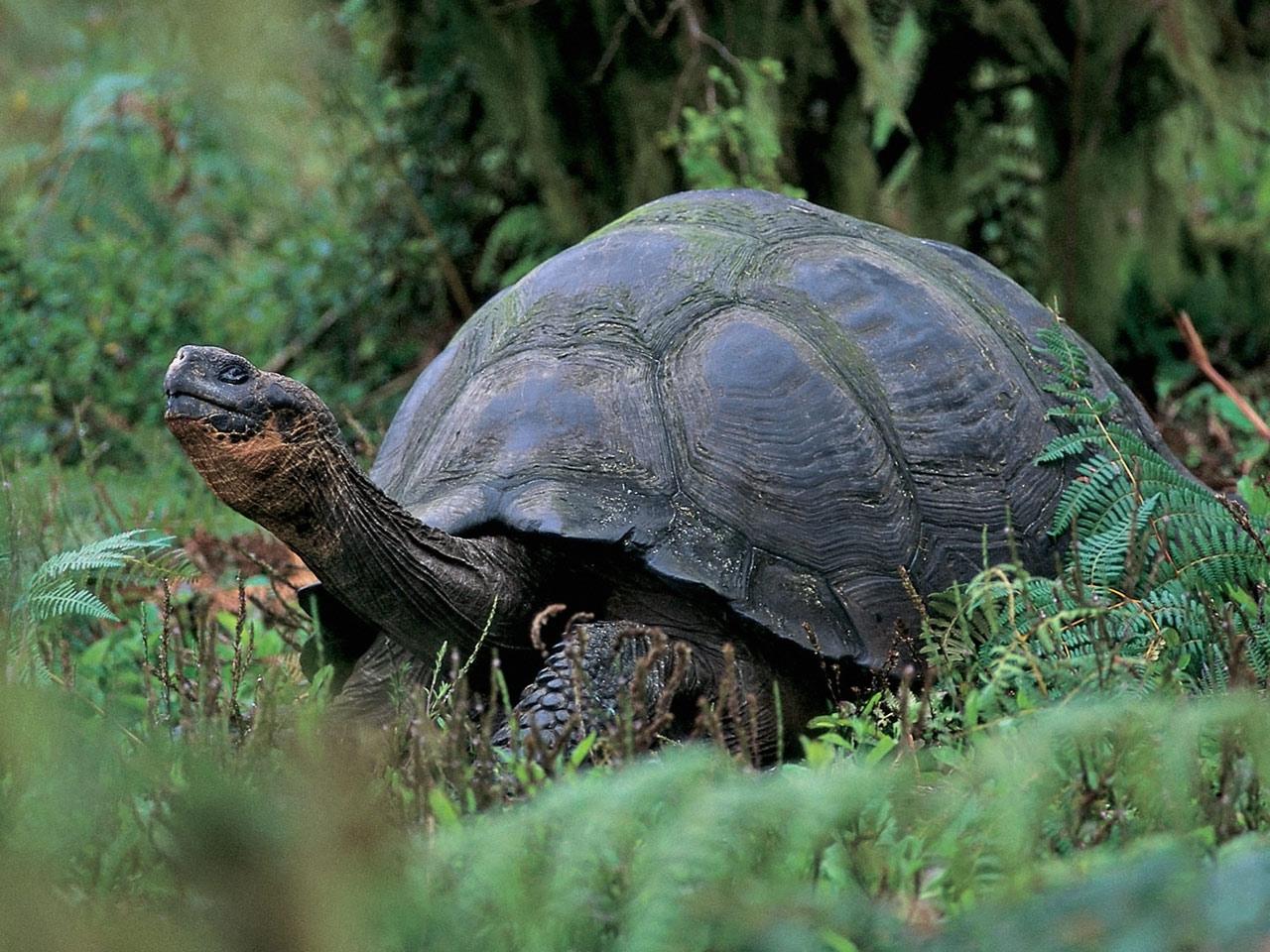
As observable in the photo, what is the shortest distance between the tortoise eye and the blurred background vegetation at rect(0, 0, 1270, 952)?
41 cm

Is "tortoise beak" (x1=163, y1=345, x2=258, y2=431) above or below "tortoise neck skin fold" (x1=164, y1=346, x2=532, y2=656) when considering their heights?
above

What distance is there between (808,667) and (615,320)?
880mm

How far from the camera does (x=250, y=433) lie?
9.62ft

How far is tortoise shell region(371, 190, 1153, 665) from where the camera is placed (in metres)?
Answer: 3.13

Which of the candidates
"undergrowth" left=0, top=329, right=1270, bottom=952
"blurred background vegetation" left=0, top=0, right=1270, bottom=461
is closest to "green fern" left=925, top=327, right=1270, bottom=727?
"undergrowth" left=0, top=329, right=1270, bottom=952

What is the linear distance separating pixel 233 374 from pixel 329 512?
326mm

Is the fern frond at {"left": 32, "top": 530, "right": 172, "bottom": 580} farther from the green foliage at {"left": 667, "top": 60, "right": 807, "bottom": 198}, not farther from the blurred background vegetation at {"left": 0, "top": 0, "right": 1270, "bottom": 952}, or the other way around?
the green foliage at {"left": 667, "top": 60, "right": 807, "bottom": 198}

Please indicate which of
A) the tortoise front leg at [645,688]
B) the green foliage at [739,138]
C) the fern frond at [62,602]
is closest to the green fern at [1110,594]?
the tortoise front leg at [645,688]

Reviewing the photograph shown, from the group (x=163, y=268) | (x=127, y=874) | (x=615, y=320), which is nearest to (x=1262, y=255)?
(x=615, y=320)

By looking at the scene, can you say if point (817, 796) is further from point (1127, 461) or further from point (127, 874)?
point (1127, 461)

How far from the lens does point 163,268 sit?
6773 mm

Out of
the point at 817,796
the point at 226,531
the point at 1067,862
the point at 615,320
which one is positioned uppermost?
the point at 615,320

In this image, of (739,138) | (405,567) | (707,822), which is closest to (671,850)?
(707,822)

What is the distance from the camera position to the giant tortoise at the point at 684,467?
3027mm
